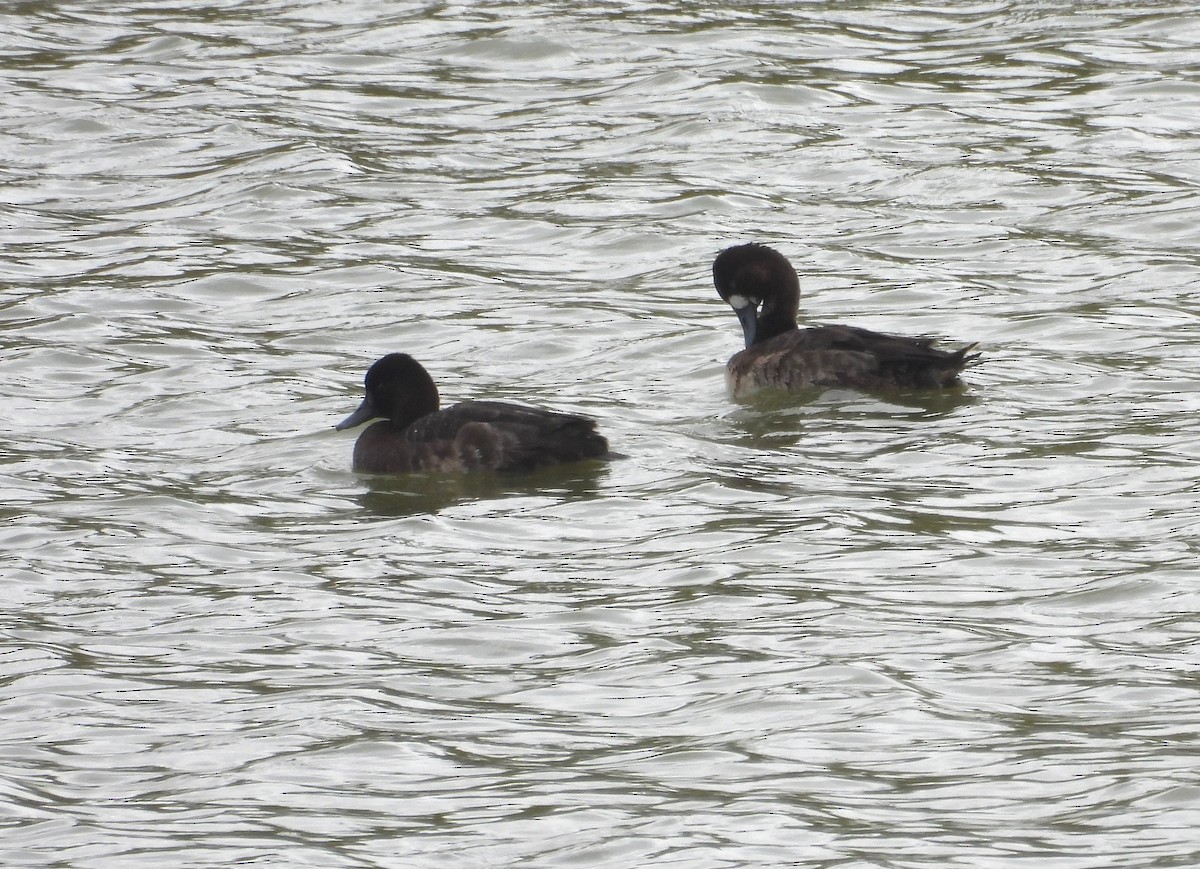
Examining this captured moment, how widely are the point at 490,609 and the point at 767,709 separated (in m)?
1.55

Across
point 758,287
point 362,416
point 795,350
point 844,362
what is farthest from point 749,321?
point 362,416

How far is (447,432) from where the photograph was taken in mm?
10008

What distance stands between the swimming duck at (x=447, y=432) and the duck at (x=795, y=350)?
4.76ft

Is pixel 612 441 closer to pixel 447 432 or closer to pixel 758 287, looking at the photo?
pixel 447 432

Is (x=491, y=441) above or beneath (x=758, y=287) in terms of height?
beneath

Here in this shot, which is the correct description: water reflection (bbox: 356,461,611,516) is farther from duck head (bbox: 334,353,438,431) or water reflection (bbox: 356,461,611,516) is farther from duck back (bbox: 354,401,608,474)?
duck head (bbox: 334,353,438,431)

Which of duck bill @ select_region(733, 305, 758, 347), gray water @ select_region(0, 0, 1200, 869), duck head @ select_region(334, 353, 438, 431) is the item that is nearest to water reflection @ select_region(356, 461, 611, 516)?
gray water @ select_region(0, 0, 1200, 869)

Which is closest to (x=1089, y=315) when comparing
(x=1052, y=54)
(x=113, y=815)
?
(x=1052, y=54)

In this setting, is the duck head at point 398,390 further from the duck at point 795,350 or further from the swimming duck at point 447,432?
the duck at point 795,350

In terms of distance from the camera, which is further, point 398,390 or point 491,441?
point 398,390

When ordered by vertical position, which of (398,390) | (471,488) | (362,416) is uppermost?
(398,390)

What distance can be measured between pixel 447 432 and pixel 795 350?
207 centimetres

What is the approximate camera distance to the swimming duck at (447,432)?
983cm

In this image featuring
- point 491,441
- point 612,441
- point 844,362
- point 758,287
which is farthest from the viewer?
point 758,287
